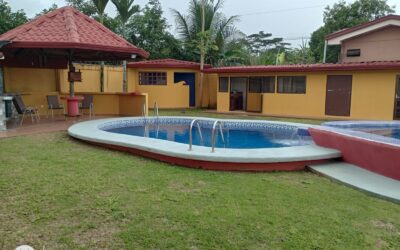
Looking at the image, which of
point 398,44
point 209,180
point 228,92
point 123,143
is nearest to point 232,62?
point 228,92

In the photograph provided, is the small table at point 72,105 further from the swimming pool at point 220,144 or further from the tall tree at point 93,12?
the tall tree at point 93,12

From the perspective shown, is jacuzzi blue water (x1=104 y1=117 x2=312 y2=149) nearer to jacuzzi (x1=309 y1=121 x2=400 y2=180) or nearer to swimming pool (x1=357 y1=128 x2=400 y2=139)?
jacuzzi (x1=309 y1=121 x2=400 y2=180)

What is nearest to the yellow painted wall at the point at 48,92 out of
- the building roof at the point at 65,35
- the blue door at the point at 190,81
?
the building roof at the point at 65,35

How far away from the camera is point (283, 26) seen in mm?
50781

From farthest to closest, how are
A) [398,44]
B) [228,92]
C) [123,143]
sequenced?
[228,92] → [398,44] → [123,143]

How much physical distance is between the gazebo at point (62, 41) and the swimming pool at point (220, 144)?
2.43 m

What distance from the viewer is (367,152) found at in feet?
20.7

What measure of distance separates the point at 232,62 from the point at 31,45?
14455 millimetres

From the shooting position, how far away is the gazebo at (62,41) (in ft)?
34.8

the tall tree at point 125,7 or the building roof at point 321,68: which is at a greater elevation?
the tall tree at point 125,7

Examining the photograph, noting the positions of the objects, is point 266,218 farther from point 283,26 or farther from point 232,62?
point 283,26

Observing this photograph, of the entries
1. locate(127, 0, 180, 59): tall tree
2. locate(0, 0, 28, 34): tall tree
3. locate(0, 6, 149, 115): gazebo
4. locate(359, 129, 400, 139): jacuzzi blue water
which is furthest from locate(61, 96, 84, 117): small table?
locate(127, 0, 180, 59): tall tree

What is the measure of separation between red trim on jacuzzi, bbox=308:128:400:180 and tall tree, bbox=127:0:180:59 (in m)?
18.3

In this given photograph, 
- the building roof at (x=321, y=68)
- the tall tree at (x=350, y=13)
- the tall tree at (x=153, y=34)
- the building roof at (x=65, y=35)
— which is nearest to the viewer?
the building roof at (x=65, y=35)
